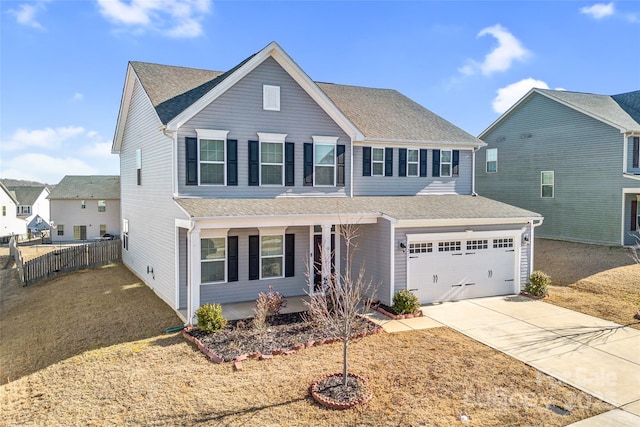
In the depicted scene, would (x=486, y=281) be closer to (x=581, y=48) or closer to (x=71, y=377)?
(x=581, y=48)

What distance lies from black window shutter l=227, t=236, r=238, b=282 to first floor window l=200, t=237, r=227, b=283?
0.14 meters

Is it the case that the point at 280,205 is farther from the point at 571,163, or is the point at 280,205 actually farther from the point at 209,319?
the point at 571,163

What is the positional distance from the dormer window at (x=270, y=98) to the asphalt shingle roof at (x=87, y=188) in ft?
105

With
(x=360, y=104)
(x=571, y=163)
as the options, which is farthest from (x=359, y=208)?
(x=571, y=163)

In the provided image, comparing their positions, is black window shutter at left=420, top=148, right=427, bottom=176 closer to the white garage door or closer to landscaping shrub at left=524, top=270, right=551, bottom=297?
the white garage door

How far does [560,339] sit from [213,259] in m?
10.7

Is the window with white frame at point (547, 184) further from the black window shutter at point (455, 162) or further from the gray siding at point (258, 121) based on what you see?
the gray siding at point (258, 121)

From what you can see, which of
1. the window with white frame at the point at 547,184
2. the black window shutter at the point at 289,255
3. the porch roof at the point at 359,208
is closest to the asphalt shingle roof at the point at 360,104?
the porch roof at the point at 359,208

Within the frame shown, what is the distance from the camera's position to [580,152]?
25.1 meters

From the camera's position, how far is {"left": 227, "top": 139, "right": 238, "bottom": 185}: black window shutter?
47.7ft

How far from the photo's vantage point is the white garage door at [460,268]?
14.7 metres

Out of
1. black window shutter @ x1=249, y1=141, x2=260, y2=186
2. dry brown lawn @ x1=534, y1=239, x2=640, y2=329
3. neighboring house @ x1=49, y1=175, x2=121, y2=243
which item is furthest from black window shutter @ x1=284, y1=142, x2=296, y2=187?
neighboring house @ x1=49, y1=175, x2=121, y2=243

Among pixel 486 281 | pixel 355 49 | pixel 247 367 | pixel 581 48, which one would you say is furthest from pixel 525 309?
pixel 355 49

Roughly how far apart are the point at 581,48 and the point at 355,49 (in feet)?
31.5
